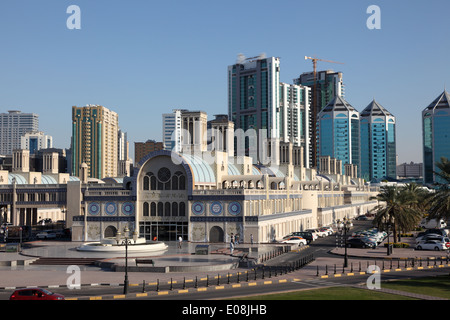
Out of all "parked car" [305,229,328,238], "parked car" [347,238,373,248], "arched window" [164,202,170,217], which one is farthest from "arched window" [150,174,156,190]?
"parked car" [347,238,373,248]

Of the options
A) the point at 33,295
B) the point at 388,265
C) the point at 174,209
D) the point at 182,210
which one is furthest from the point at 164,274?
the point at 174,209

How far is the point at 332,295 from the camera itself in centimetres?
3616

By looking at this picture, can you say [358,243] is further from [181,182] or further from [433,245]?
[181,182]

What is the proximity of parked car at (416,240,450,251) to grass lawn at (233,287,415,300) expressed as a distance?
1333 inches

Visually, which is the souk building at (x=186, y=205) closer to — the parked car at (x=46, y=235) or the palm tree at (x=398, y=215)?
the parked car at (x=46, y=235)

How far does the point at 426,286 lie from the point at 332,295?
8.93 metres

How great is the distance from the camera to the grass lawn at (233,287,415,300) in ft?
115

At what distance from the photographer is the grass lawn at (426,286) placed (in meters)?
38.1

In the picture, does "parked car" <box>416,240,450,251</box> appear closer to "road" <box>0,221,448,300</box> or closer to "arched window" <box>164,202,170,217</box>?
"road" <box>0,221,448,300</box>

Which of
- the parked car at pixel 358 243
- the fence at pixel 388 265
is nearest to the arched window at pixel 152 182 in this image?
the parked car at pixel 358 243
